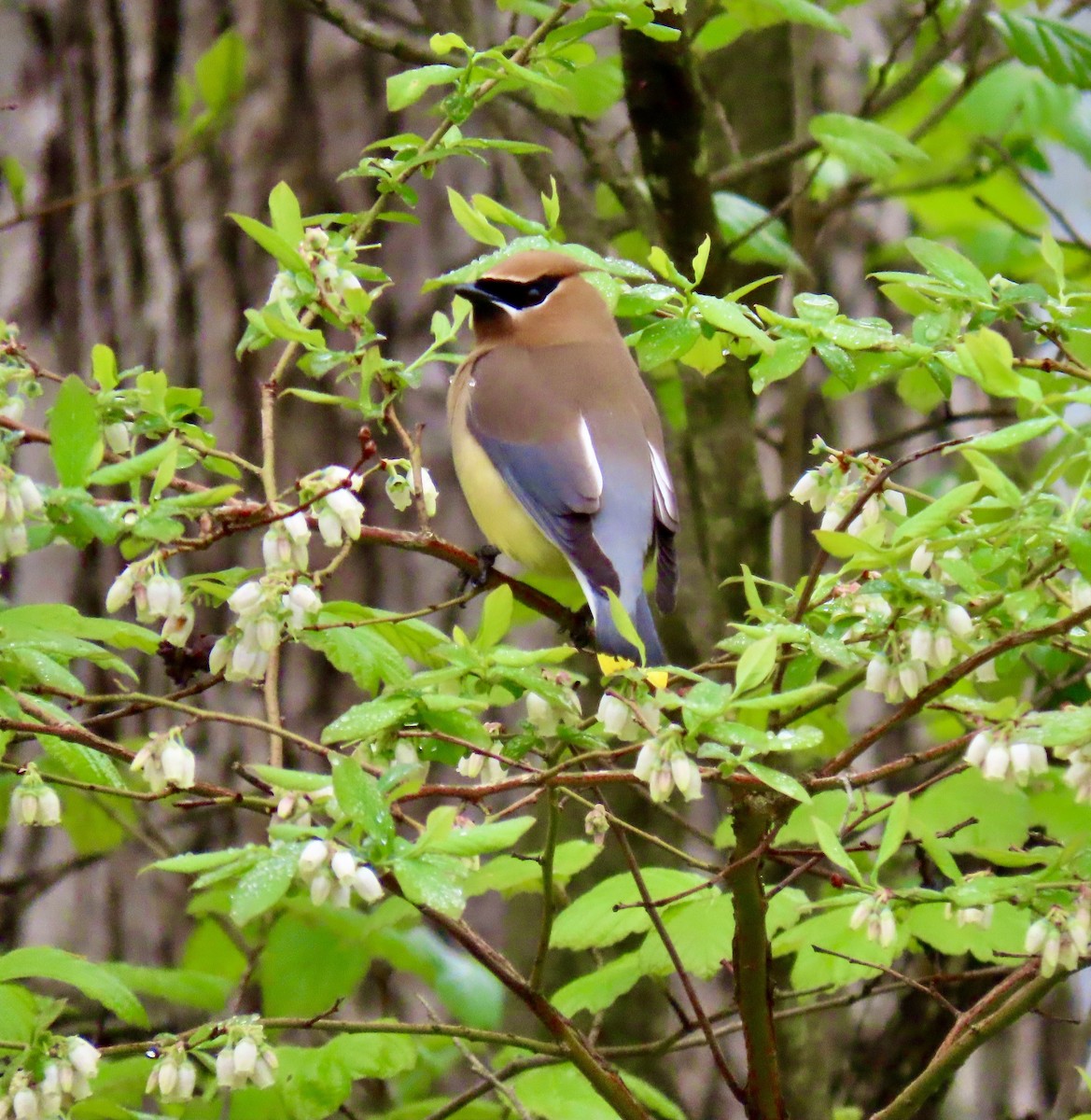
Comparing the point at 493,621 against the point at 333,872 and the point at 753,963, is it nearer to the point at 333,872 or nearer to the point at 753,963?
the point at 333,872

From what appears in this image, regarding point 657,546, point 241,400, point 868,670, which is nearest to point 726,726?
point 868,670

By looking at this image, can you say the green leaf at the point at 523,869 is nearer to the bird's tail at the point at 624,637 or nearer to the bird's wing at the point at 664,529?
the bird's tail at the point at 624,637

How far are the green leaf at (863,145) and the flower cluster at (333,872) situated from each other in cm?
203

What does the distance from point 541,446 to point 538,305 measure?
0.52 m

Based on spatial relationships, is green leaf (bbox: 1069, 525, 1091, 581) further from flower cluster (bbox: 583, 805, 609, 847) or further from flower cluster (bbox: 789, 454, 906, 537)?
flower cluster (bbox: 583, 805, 609, 847)

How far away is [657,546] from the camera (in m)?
3.11

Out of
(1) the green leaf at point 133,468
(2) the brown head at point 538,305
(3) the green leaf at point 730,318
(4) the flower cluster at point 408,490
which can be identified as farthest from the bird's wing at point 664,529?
(1) the green leaf at point 133,468

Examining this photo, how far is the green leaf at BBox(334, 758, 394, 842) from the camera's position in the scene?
4.99 feet

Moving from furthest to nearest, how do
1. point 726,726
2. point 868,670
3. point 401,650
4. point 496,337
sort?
point 496,337
point 401,650
point 868,670
point 726,726

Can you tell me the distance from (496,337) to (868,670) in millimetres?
2033

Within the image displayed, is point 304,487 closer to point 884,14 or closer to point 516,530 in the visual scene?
point 516,530

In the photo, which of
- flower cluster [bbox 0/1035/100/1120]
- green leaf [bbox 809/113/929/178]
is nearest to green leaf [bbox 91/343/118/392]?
flower cluster [bbox 0/1035/100/1120]

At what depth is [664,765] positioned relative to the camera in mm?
A: 1601

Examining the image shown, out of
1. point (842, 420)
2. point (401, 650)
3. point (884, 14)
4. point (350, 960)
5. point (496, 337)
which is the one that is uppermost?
point (884, 14)
